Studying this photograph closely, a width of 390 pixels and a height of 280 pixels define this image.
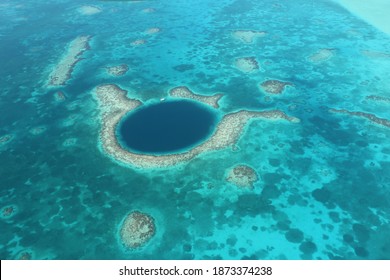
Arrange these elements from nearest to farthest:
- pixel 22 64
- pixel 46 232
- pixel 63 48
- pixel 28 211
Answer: pixel 46 232
pixel 28 211
pixel 22 64
pixel 63 48

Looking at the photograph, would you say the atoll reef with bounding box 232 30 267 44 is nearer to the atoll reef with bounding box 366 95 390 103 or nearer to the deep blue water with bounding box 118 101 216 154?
the deep blue water with bounding box 118 101 216 154

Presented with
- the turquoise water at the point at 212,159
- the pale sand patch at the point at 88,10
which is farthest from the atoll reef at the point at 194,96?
the pale sand patch at the point at 88,10

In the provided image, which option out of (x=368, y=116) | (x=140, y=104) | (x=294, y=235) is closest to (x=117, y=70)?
(x=140, y=104)

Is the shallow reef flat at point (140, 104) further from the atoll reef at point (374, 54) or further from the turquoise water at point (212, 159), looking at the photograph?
the atoll reef at point (374, 54)

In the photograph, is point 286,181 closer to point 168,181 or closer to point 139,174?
point 168,181

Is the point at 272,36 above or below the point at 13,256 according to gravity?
above

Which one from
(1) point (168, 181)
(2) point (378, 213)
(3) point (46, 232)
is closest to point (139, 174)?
(1) point (168, 181)
